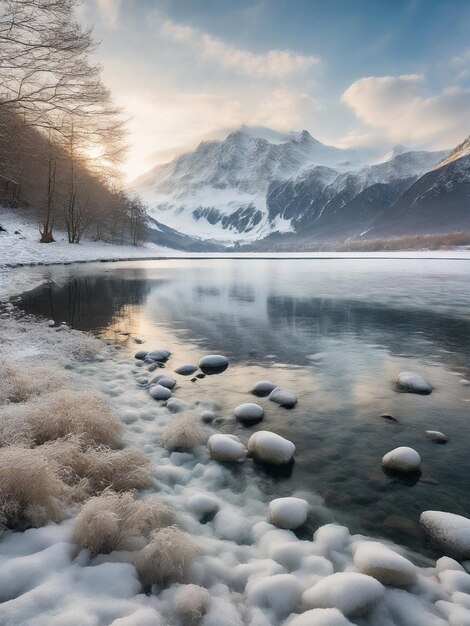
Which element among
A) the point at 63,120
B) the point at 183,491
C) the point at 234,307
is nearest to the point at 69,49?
the point at 63,120

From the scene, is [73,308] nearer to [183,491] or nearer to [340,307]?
[340,307]

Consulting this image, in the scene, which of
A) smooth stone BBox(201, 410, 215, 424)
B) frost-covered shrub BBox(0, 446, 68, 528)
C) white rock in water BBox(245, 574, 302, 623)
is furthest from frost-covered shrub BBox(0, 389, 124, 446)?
white rock in water BBox(245, 574, 302, 623)

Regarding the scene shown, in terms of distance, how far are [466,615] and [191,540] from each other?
2.03 m

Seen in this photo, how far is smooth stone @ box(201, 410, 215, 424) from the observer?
577cm

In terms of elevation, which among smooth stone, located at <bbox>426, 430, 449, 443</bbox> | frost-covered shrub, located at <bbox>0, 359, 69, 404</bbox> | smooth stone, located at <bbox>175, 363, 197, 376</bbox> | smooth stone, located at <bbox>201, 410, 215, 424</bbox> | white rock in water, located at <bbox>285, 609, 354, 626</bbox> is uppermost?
frost-covered shrub, located at <bbox>0, 359, 69, 404</bbox>

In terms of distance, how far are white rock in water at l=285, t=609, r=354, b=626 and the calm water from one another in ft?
4.29

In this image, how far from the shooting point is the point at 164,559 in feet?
8.99

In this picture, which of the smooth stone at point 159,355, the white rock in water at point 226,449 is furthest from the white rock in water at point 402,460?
the smooth stone at point 159,355

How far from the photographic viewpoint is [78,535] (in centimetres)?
292

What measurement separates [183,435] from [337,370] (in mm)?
4471

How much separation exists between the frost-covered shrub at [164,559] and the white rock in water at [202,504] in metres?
0.80

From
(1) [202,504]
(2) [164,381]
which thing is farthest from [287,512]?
(2) [164,381]

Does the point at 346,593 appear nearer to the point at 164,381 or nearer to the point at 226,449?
the point at 226,449

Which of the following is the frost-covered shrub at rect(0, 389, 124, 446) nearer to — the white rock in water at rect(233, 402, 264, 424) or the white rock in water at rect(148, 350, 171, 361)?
the white rock in water at rect(233, 402, 264, 424)
